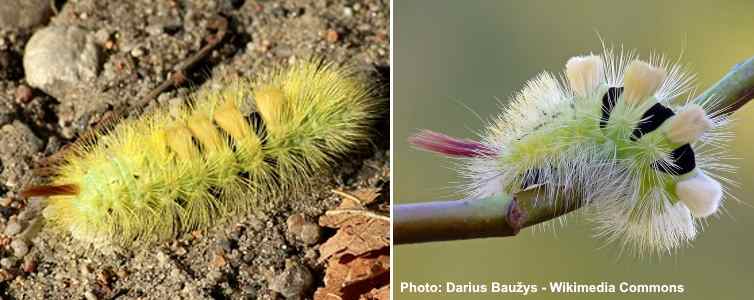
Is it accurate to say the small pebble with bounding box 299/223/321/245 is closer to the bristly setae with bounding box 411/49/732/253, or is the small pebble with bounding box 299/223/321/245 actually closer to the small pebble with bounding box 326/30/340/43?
the bristly setae with bounding box 411/49/732/253

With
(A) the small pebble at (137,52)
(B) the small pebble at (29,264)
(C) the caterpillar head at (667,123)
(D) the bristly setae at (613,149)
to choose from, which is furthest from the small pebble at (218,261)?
(C) the caterpillar head at (667,123)

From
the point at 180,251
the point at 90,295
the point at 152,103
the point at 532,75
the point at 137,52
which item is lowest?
the point at 90,295

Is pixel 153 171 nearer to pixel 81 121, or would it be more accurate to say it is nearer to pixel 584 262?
pixel 81 121

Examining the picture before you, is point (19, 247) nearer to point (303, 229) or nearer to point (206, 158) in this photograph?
point (206, 158)

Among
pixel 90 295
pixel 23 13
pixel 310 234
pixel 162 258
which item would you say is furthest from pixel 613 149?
pixel 23 13

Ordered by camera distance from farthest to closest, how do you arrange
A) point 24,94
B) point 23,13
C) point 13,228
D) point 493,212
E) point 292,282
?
point 23,13
point 24,94
point 13,228
point 292,282
point 493,212

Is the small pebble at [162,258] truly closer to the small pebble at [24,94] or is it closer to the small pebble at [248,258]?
the small pebble at [248,258]

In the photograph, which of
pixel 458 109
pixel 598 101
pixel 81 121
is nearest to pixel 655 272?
pixel 598 101
